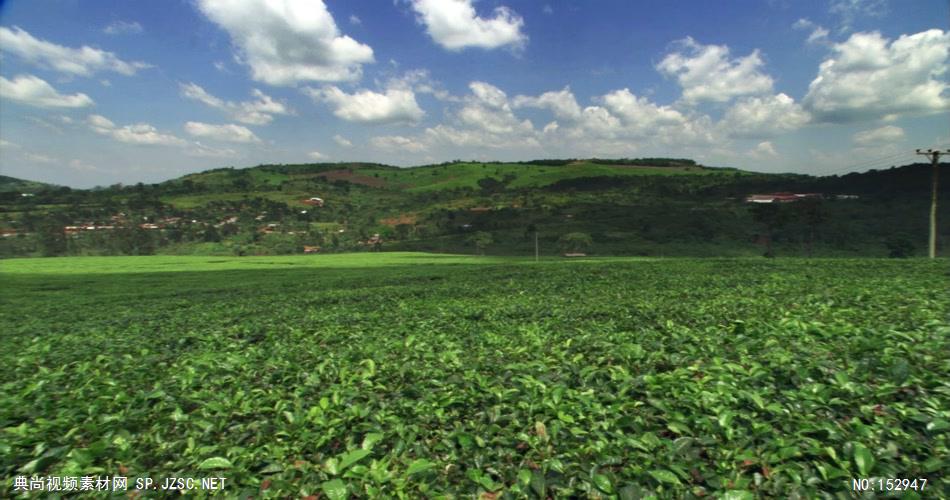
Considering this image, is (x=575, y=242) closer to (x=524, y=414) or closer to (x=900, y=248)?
(x=900, y=248)

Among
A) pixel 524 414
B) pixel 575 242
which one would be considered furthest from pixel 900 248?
pixel 524 414

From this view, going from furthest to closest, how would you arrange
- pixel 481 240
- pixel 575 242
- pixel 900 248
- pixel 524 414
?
pixel 481 240
pixel 575 242
pixel 900 248
pixel 524 414

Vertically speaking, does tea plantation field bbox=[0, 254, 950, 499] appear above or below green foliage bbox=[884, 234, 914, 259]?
above

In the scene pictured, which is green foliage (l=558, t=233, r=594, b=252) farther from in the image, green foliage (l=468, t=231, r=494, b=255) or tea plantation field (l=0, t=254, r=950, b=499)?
tea plantation field (l=0, t=254, r=950, b=499)

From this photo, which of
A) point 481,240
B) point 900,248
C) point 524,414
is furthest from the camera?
point 481,240

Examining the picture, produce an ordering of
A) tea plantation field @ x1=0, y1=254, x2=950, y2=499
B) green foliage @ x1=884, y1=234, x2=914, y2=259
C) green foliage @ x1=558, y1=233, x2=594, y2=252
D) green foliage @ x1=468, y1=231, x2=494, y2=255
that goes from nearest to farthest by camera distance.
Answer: tea plantation field @ x1=0, y1=254, x2=950, y2=499, green foliage @ x1=884, y1=234, x2=914, y2=259, green foliage @ x1=558, y1=233, x2=594, y2=252, green foliage @ x1=468, y1=231, x2=494, y2=255

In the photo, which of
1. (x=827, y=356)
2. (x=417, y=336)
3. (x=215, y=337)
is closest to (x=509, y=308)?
(x=417, y=336)

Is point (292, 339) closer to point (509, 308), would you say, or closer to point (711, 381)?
point (509, 308)

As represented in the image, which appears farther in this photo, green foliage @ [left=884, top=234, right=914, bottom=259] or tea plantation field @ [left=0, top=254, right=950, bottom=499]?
green foliage @ [left=884, top=234, right=914, bottom=259]

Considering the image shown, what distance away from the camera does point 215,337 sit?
1309 cm

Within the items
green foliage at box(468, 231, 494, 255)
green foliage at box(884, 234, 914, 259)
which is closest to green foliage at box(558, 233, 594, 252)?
green foliage at box(468, 231, 494, 255)

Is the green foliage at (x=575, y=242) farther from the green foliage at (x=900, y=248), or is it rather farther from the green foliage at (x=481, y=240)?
the green foliage at (x=900, y=248)

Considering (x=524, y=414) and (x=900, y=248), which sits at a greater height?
(x=524, y=414)

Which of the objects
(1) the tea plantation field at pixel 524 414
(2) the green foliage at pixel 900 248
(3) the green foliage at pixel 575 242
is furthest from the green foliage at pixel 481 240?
(1) the tea plantation field at pixel 524 414
